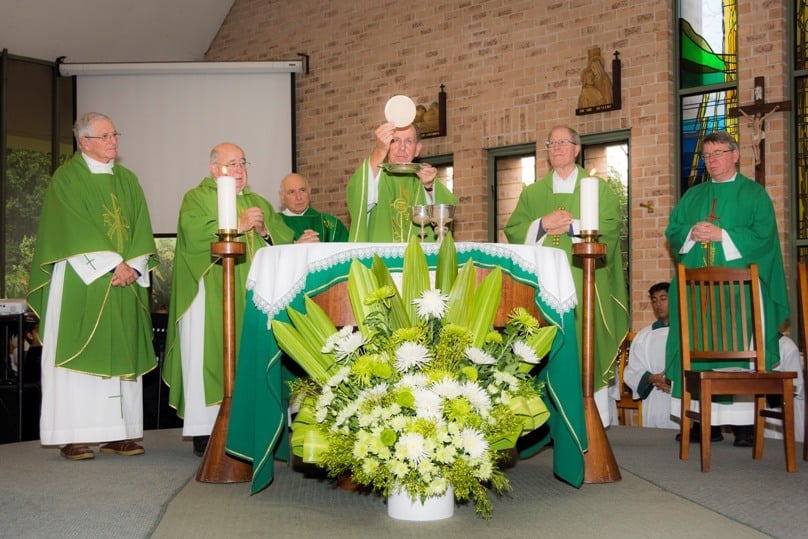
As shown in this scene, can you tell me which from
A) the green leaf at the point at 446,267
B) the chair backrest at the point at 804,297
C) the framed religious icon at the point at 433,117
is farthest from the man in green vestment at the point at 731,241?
the framed religious icon at the point at 433,117

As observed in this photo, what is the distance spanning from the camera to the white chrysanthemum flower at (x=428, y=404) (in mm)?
3381

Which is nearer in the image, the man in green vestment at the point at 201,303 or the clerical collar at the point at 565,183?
the man in green vestment at the point at 201,303

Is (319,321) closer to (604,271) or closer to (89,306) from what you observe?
(89,306)

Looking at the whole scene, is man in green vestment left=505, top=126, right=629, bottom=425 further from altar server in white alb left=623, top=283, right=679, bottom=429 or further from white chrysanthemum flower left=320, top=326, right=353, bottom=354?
white chrysanthemum flower left=320, top=326, right=353, bottom=354

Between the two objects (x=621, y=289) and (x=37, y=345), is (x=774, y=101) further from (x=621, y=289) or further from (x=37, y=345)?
(x=37, y=345)

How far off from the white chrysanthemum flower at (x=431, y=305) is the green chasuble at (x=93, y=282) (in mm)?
2410

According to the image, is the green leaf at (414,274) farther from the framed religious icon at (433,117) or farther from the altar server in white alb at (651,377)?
the framed religious icon at (433,117)

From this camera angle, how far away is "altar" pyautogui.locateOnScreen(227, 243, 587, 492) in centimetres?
397

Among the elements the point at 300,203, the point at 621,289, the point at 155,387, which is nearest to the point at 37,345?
the point at 155,387

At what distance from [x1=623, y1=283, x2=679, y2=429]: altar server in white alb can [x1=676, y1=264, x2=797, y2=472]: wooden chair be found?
4.45 ft

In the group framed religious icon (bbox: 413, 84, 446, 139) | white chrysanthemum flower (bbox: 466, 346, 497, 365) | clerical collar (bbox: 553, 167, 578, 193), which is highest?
framed religious icon (bbox: 413, 84, 446, 139)

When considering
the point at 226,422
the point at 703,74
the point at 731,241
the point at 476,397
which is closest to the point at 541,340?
the point at 476,397

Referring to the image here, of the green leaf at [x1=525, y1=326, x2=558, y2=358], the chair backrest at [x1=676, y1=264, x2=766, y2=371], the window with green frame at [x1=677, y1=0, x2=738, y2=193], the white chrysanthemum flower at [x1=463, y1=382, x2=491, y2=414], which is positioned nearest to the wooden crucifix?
the window with green frame at [x1=677, y1=0, x2=738, y2=193]

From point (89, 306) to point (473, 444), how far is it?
9.09ft
